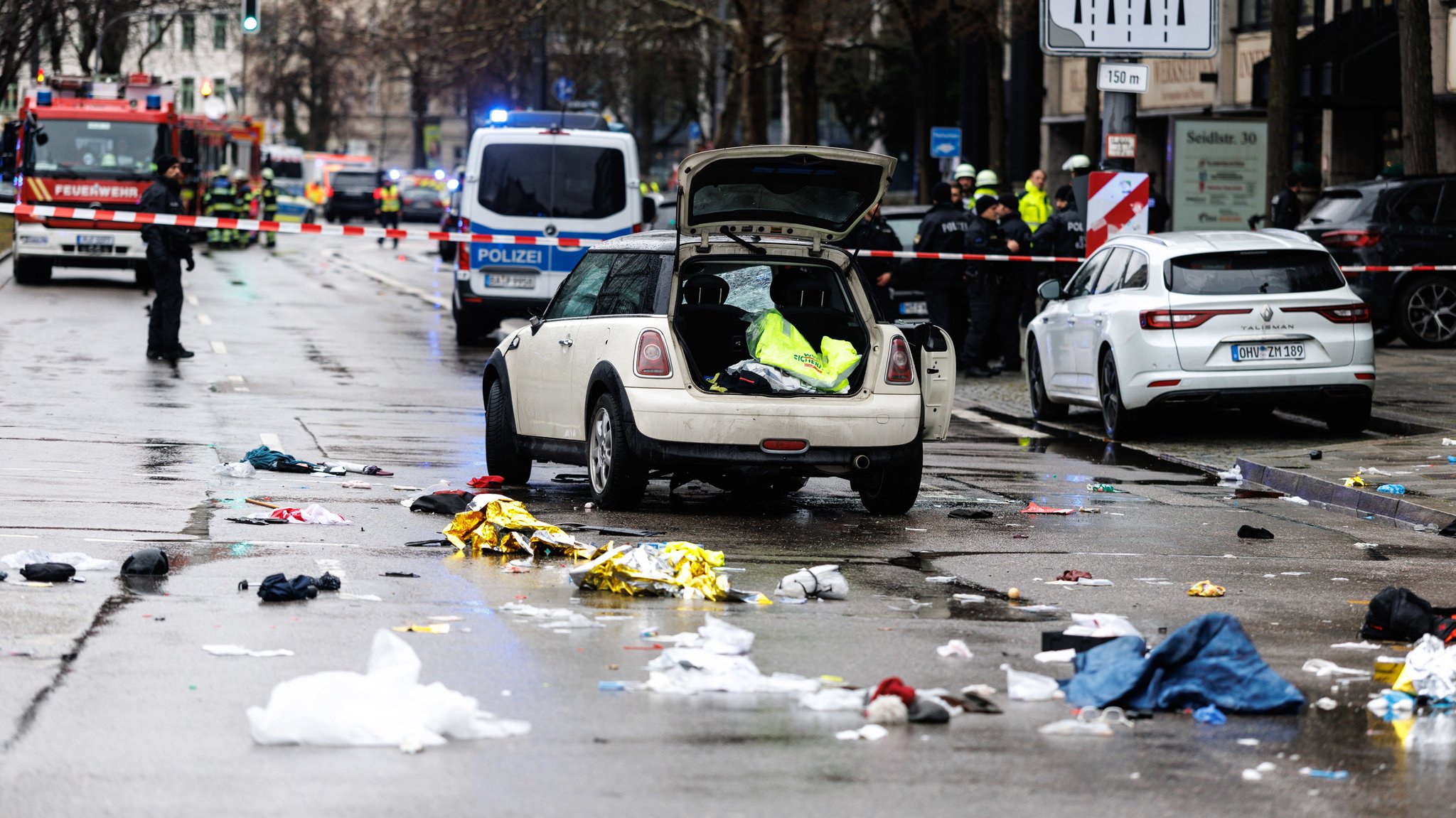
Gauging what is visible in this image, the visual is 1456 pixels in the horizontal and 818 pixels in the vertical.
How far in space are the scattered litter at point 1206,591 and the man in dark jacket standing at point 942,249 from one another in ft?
39.0

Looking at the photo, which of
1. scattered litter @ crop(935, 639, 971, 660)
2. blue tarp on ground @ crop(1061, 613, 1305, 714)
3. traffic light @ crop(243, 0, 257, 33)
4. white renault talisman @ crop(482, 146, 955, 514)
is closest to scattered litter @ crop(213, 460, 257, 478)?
white renault talisman @ crop(482, 146, 955, 514)

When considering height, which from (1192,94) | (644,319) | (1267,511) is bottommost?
(1267,511)

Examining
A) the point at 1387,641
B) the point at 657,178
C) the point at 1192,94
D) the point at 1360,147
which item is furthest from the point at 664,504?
the point at 657,178

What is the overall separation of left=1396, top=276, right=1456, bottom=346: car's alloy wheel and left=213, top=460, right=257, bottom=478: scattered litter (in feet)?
45.6

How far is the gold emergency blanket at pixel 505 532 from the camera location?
927 cm

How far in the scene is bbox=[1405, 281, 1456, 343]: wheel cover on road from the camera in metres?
22.2

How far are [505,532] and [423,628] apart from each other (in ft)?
6.67

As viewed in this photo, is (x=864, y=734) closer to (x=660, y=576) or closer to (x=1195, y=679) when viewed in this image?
(x=1195, y=679)

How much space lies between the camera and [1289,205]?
78.0 feet

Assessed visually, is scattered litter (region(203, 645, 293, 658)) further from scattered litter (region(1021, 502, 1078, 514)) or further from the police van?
the police van

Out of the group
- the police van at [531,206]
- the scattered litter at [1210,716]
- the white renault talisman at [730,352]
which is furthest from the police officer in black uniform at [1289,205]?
the scattered litter at [1210,716]

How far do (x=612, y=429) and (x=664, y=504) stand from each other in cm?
79

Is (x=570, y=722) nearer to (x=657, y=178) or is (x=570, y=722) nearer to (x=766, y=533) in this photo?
(x=766, y=533)

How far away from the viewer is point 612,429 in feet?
35.3
